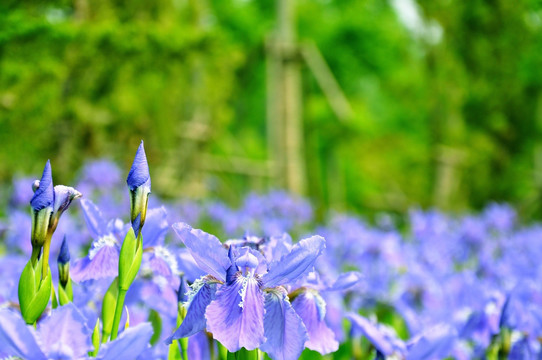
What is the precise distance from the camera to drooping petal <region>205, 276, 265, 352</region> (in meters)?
1.12

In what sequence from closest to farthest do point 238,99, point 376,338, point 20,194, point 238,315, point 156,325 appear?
point 238,315, point 376,338, point 156,325, point 20,194, point 238,99

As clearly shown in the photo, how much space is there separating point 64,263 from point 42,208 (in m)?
0.23

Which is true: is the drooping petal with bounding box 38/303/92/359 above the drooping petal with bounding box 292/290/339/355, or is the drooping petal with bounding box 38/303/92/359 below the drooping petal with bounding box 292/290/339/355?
above

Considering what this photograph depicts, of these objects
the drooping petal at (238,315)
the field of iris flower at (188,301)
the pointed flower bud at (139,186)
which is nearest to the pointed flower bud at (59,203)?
the field of iris flower at (188,301)

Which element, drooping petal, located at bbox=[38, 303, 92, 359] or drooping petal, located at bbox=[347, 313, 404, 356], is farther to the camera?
drooping petal, located at bbox=[347, 313, 404, 356]

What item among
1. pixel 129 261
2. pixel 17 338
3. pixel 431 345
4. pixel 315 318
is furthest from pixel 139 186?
pixel 431 345

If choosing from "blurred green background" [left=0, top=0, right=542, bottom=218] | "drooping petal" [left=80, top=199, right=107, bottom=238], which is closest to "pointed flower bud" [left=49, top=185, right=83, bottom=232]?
"drooping petal" [left=80, top=199, right=107, bottom=238]

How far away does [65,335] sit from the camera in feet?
3.39

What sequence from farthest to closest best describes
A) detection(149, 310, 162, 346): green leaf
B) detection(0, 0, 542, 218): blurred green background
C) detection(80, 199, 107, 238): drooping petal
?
detection(0, 0, 542, 218): blurred green background
detection(149, 310, 162, 346): green leaf
detection(80, 199, 107, 238): drooping petal

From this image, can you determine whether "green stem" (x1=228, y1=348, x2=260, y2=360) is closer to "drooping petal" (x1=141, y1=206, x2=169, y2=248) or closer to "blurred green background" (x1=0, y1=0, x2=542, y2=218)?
"drooping petal" (x1=141, y1=206, x2=169, y2=248)

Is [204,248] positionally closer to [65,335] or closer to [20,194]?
A: [65,335]

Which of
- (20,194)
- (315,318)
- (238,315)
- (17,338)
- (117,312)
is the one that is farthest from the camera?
(20,194)

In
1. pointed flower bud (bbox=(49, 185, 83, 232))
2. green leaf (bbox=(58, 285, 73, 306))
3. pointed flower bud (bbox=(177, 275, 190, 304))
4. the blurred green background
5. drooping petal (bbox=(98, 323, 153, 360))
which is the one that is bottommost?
the blurred green background

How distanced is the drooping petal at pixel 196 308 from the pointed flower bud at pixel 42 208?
0.30 meters
